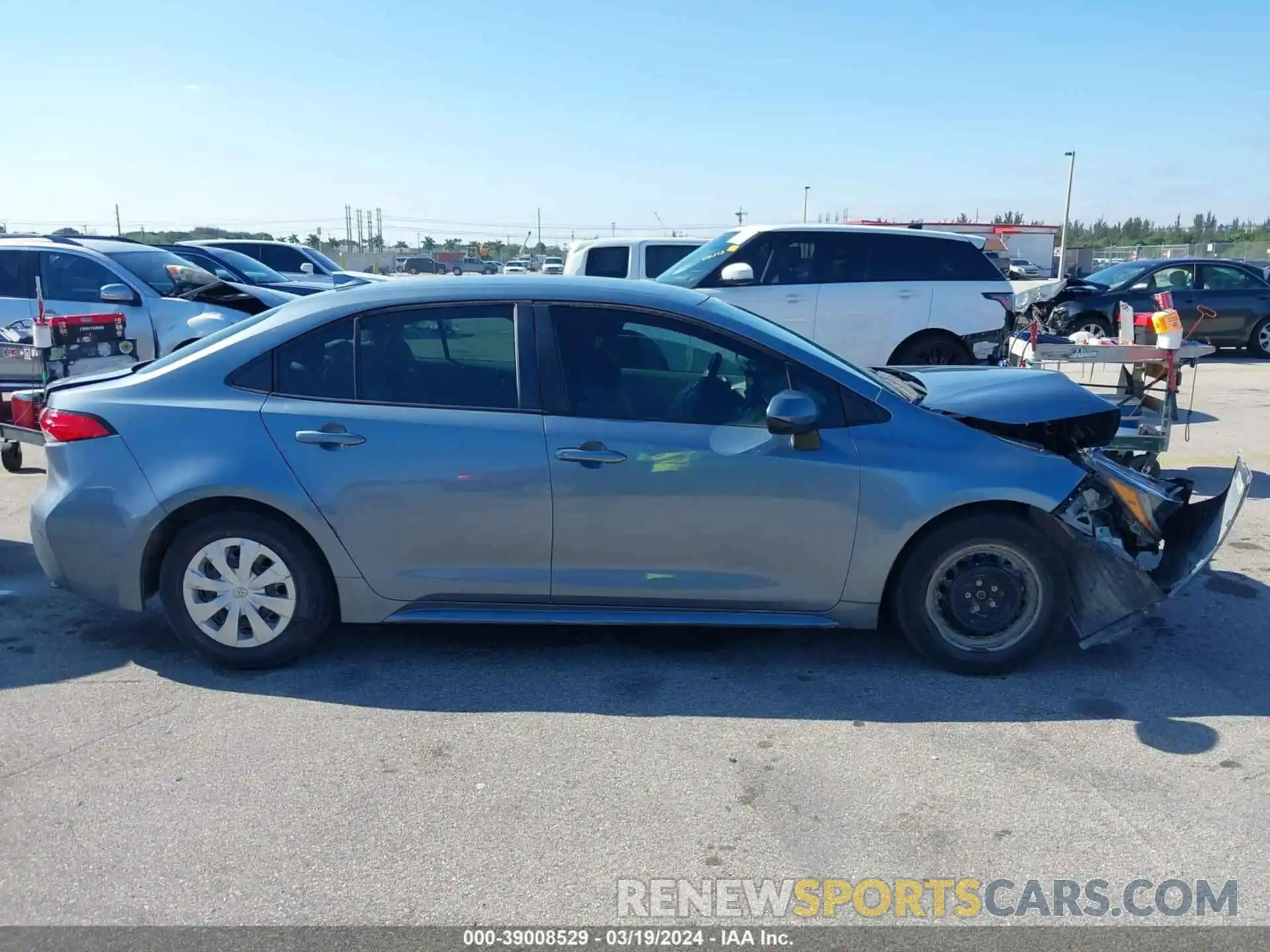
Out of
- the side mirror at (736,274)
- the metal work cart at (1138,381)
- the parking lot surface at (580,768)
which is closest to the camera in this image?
the parking lot surface at (580,768)

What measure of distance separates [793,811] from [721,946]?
0.69 metres

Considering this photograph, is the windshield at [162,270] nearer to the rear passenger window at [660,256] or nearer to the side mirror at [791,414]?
the rear passenger window at [660,256]

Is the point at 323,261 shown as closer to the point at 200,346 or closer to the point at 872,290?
the point at 872,290

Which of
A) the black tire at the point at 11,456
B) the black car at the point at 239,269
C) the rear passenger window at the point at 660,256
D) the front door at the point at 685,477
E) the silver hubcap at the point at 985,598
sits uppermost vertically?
the rear passenger window at the point at 660,256

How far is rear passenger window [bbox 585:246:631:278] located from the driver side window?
8.85 metres

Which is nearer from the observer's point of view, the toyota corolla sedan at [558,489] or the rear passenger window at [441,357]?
the toyota corolla sedan at [558,489]

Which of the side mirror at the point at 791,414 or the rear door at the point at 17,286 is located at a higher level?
the rear door at the point at 17,286

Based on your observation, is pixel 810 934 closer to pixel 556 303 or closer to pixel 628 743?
pixel 628 743

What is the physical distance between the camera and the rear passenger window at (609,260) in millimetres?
13219

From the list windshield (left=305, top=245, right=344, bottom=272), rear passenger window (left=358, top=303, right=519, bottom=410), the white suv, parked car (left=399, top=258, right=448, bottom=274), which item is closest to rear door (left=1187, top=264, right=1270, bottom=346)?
the white suv

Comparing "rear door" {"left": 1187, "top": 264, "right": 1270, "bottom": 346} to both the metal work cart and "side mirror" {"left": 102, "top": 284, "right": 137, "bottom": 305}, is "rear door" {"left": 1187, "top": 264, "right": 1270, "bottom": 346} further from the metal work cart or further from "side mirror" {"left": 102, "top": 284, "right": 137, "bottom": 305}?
"side mirror" {"left": 102, "top": 284, "right": 137, "bottom": 305}

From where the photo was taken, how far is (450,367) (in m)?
4.51

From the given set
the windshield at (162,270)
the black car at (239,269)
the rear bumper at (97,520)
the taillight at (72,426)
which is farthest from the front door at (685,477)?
the black car at (239,269)

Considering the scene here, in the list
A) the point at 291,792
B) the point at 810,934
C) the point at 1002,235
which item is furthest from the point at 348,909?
the point at 1002,235
